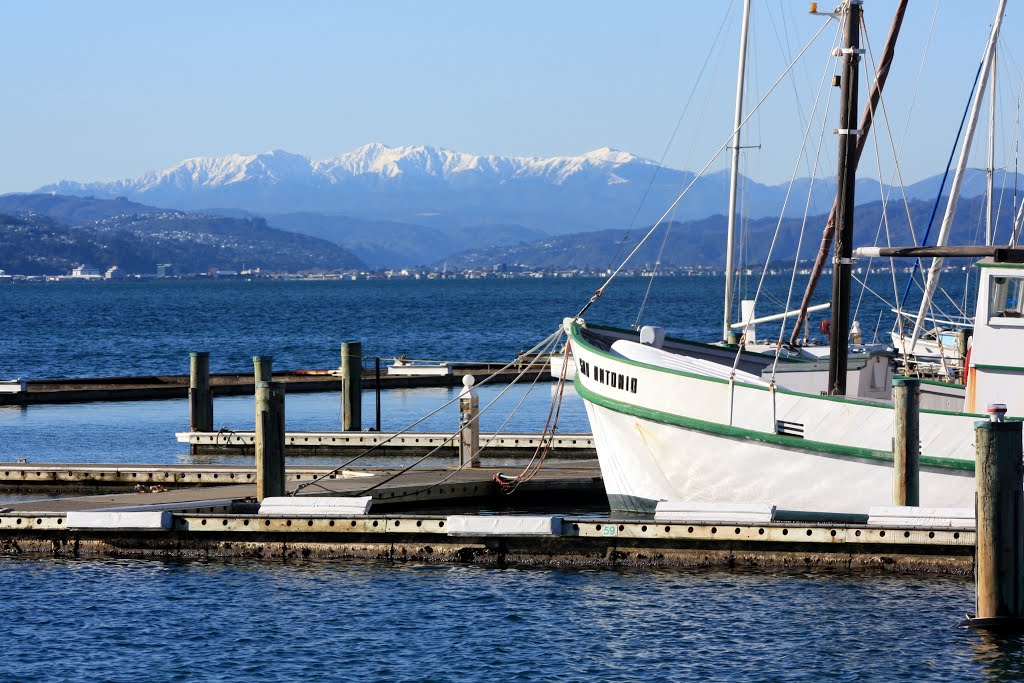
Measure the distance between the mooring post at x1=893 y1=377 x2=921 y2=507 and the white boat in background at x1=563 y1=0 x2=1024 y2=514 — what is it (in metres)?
0.84

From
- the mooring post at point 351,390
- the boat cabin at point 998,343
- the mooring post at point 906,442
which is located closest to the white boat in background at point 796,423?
the boat cabin at point 998,343

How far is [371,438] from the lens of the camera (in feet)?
113

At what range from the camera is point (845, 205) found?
24.3 metres

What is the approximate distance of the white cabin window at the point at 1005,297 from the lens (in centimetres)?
2350

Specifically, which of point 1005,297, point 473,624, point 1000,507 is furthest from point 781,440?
point 473,624

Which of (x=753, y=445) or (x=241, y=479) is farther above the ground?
(x=753, y=445)

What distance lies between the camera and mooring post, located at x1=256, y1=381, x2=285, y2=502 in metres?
24.2

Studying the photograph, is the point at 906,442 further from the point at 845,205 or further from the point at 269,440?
the point at 269,440

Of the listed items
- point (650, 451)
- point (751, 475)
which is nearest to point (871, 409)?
point (751, 475)

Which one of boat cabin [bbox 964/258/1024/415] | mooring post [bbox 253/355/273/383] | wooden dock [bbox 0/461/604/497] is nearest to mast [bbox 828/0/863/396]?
boat cabin [bbox 964/258/1024/415]

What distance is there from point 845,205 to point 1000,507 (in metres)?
7.71

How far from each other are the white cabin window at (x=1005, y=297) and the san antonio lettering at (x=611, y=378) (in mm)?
5534

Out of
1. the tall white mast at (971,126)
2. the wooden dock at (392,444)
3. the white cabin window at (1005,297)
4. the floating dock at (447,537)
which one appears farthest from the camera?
the tall white mast at (971,126)

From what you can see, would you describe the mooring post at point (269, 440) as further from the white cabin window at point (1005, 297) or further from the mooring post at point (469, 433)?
the white cabin window at point (1005, 297)
